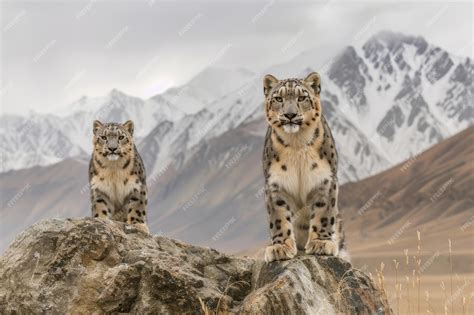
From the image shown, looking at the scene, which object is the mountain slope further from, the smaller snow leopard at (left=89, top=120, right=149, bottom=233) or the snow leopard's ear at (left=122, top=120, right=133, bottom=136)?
the smaller snow leopard at (left=89, top=120, right=149, bottom=233)

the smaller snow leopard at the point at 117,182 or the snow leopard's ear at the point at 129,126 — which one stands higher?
the snow leopard's ear at the point at 129,126

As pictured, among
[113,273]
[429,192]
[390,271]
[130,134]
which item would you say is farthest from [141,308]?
[429,192]

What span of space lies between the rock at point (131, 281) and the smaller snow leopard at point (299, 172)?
32 cm

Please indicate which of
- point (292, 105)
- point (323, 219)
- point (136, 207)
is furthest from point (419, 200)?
point (292, 105)

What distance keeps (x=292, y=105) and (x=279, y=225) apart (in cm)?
163

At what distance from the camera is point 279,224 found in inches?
431

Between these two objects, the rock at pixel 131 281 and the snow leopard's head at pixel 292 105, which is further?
the rock at pixel 131 281

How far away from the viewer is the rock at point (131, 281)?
10625 mm

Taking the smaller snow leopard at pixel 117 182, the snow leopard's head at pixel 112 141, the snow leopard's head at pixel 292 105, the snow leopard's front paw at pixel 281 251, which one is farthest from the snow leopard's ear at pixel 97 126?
the snow leopard's front paw at pixel 281 251

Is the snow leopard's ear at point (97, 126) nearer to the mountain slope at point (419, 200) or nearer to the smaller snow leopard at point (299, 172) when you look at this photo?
the smaller snow leopard at point (299, 172)

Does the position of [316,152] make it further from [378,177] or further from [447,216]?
[378,177]

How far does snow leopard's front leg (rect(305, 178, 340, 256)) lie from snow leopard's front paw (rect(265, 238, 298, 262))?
33 cm

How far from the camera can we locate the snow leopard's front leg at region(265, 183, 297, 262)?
10836mm

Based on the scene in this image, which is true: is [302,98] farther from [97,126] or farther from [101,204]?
[97,126]
